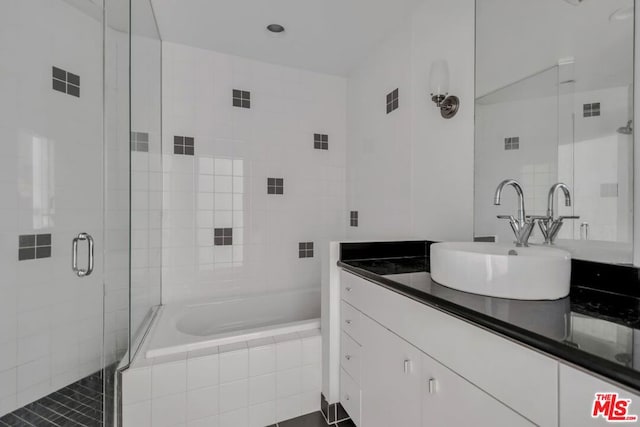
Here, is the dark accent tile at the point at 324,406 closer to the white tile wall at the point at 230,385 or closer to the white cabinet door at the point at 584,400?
the white tile wall at the point at 230,385

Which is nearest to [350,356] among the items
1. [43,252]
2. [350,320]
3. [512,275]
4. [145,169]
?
[350,320]

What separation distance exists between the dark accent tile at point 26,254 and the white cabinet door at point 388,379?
139cm

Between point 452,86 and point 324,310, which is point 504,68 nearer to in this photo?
point 452,86

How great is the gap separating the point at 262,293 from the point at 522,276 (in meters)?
1.85

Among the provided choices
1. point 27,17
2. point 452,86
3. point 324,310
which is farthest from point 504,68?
point 27,17

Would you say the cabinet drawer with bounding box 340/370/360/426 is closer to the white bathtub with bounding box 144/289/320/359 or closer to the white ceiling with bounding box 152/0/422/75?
the white bathtub with bounding box 144/289/320/359

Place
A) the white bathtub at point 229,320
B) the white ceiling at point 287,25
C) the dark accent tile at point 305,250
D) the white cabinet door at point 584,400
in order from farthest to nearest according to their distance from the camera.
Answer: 1. the dark accent tile at point 305,250
2. the white ceiling at point 287,25
3. the white bathtub at point 229,320
4. the white cabinet door at point 584,400

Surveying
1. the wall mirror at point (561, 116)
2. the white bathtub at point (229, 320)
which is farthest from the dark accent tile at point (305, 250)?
the wall mirror at point (561, 116)

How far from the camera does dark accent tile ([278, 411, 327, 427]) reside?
145cm

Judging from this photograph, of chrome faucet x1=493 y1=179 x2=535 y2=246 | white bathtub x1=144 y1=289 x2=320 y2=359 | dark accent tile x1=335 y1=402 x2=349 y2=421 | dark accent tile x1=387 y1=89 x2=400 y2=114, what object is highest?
dark accent tile x1=387 y1=89 x2=400 y2=114

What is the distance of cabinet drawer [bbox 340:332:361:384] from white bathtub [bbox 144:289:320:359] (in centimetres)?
24

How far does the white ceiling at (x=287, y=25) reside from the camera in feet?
5.37

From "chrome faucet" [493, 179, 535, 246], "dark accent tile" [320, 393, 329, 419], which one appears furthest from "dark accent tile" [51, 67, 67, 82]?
"dark accent tile" [320, 393, 329, 419]

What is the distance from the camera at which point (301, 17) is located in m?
1.73
